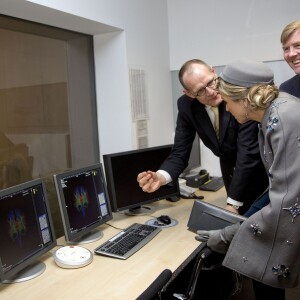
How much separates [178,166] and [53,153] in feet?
2.82

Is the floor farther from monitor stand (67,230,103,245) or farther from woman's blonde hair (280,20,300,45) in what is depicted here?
woman's blonde hair (280,20,300,45)

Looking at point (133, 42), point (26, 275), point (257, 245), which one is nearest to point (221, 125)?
point (257, 245)

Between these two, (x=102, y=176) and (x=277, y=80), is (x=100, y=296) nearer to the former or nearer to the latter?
(x=102, y=176)

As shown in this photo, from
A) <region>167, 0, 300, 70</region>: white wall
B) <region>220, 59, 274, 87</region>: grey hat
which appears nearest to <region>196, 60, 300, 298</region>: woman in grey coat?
<region>220, 59, 274, 87</region>: grey hat

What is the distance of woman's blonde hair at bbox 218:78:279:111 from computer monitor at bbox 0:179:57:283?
0.95 m

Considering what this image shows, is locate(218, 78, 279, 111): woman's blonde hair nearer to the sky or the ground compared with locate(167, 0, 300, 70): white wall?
nearer to the ground

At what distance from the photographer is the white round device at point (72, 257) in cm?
158

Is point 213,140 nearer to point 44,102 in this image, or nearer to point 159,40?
point 44,102

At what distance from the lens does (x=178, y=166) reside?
229 cm

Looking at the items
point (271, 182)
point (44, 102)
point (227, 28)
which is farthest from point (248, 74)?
point (227, 28)

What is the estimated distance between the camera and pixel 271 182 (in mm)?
1347

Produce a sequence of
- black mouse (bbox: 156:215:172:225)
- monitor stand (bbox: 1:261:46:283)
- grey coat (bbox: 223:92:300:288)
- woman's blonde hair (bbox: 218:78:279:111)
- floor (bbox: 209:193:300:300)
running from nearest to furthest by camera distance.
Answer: grey coat (bbox: 223:92:300:288) → woman's blonde hair (bbox: 218:78:279:111) → monitor stand (bbox: 1:261:46:283) → black mouse (bbox: 156:215:172:225) → floor (bbox: 209:193:300:300)

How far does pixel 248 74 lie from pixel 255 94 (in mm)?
93

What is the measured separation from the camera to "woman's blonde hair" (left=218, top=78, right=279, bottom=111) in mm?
1378
